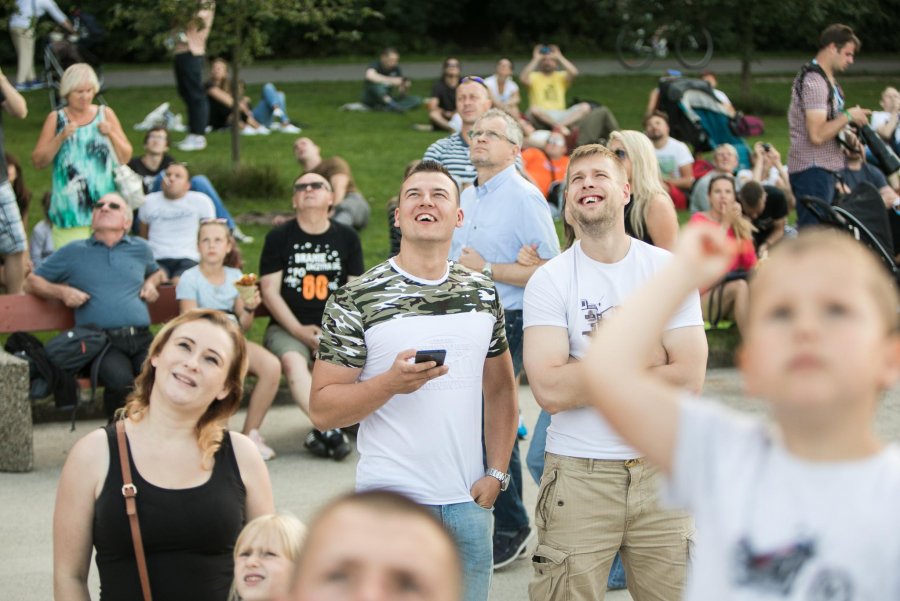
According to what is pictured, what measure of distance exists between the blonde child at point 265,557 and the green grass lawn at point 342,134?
6.05m

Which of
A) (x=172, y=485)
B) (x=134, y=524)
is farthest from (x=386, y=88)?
(x=134, y=524)

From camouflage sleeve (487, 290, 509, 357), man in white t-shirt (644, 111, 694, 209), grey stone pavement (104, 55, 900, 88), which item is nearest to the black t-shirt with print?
camouflage sleeve (487, 290, 509, 357)

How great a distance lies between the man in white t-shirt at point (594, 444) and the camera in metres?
4.67

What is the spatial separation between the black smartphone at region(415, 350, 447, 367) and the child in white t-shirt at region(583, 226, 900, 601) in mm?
2144

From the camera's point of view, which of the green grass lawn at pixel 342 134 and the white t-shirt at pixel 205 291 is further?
the green grass lawn at pixel 342 134

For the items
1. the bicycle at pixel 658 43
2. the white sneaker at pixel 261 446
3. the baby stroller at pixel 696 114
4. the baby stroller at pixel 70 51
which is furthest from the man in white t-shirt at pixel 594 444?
the bicycle at pixel 658 43

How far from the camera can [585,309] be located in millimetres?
4738

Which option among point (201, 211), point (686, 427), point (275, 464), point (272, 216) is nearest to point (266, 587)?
point (686, 427)

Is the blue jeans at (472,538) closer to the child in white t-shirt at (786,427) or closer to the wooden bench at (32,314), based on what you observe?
the child in white t-shirt at (786,427)

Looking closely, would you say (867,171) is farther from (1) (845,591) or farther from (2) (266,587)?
(1) (845,591)

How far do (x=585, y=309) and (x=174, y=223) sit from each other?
20.8 feet

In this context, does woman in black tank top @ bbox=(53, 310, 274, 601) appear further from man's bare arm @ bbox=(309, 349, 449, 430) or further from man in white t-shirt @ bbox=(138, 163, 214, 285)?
man in white t-shirt @ bbox=(138, 163, 214, 285)

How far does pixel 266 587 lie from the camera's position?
373 centimetres

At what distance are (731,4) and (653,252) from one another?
1904 centimetres
